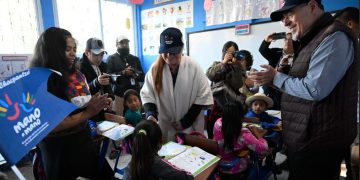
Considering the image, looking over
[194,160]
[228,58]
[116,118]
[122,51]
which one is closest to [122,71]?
[122,51]

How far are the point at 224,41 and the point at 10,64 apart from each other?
333 centimetres

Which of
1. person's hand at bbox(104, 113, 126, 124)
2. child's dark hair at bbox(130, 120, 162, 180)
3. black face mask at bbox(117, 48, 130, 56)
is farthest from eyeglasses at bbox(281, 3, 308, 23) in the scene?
black face mask at bbox(117, 48, 130, 56)

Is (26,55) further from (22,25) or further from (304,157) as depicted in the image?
(304,157)

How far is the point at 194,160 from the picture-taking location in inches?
51.8

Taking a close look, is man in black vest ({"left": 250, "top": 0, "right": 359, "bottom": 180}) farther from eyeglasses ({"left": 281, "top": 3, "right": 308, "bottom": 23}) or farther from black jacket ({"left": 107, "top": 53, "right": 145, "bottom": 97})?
black jacket ({"left": 107, "top": 53, "right": 145, "bottom": 97})

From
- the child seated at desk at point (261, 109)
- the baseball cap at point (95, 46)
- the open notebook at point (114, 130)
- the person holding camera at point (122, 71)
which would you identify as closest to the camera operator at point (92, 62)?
the baseball cap at point (95, 46)

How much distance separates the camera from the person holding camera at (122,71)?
11.1 ft

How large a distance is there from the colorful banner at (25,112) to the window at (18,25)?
3.43m

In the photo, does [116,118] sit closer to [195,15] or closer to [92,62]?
[92,62]

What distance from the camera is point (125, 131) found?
179 cm

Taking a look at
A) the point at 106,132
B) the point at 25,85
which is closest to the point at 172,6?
the point at 106,132

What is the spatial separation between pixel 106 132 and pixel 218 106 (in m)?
1.08

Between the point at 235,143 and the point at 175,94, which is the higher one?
the point at 175,94

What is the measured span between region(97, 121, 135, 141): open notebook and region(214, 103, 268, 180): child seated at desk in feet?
2.28
